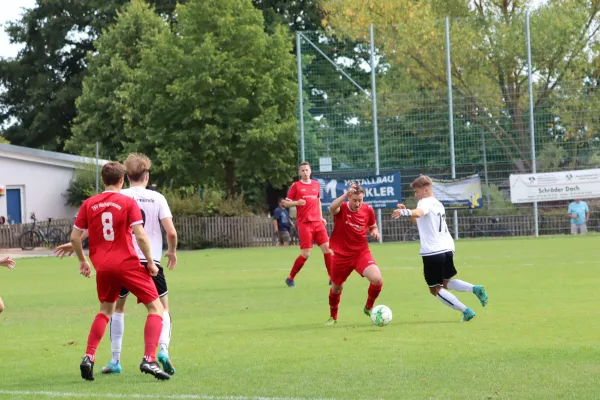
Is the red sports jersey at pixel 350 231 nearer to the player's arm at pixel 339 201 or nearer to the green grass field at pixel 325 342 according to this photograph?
the player's arm at pixel 339 201

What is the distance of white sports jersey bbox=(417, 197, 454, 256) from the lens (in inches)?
509

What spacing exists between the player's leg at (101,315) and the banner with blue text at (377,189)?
29.0m

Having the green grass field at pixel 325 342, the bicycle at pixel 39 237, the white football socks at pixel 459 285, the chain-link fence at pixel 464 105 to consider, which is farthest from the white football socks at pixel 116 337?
the bicycle at pixel 39 237

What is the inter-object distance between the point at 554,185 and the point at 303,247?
19.8 metres

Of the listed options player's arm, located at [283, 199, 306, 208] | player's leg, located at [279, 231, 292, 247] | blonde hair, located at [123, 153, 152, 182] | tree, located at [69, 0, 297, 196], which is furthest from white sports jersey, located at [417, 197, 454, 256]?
tree, located at [69, 0, 297, 196]

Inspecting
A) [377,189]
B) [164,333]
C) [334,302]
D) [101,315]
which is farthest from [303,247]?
[377,189]

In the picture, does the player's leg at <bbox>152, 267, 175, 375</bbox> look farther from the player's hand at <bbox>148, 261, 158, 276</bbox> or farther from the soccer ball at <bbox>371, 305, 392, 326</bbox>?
the soccer ball at <bbox>371, 305, 392, 326</bbox>

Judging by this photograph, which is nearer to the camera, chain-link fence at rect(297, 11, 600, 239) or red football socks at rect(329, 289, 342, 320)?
red football socks at rect(329, 289, 342, 320)

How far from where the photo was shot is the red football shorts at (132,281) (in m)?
8.73

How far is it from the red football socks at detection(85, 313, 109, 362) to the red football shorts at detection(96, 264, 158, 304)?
0.27 meters

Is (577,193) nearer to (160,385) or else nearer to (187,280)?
(187,280)

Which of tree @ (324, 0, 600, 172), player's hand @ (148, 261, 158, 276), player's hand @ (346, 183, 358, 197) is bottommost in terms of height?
player's hand @ (148, 261, 158, 276)

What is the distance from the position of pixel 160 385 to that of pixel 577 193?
30.6m

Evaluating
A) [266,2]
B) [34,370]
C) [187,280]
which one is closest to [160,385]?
[34,370]
